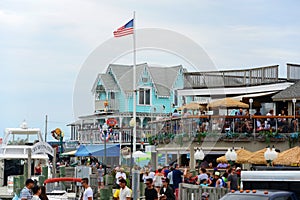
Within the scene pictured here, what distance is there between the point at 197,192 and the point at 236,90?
22.6 meters

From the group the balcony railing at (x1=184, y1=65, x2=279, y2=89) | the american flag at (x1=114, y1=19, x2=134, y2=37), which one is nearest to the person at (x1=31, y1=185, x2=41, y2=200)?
the american flag at (x1=114, y1=19, x2=134, y2=37)

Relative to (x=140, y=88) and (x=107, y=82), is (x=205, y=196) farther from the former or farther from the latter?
(x=107, y=82)

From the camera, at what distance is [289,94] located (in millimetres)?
37156

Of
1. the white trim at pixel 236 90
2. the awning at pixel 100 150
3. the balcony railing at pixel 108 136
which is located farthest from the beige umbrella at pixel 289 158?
the balcony railing at pixel 108 136

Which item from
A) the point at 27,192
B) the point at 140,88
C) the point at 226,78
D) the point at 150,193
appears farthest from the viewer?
the point at 140,88

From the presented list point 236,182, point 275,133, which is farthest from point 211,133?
point 236,182

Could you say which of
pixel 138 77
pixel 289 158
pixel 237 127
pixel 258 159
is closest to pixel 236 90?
pixel 237 127

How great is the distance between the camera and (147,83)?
2527 inches

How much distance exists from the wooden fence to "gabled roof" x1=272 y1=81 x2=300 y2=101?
16096mm

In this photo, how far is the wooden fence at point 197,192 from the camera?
20.1 metres

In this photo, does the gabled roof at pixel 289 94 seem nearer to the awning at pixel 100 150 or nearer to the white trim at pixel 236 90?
the white trim at pixel 236 90

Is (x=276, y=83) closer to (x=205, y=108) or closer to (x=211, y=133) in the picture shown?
(x=205, y=108)

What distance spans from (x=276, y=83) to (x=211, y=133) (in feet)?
24.6

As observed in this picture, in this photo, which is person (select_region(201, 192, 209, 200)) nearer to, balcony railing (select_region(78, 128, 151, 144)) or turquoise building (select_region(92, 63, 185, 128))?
balcony railing (select_region(78, 128, 151, 144))
